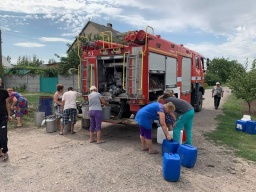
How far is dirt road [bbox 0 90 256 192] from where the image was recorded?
14.2 ft

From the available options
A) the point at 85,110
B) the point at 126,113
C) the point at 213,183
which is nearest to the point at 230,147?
the point at 213,183

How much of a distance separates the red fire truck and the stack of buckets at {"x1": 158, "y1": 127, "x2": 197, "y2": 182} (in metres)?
1.82

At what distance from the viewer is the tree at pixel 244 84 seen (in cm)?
1389

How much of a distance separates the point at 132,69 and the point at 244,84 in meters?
9.57

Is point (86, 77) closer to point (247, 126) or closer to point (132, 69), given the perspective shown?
point (132, 69)

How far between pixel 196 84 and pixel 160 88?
5.14 meters

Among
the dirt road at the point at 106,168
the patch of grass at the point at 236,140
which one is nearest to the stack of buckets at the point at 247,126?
the patch of grass at the point at 236,140

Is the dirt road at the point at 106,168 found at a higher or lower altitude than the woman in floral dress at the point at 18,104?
lower

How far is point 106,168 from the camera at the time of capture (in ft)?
16.6

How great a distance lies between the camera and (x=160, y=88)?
26.7 ft

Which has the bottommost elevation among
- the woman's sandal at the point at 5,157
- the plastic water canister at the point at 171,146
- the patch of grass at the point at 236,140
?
the patch of grass at the point at 236,140

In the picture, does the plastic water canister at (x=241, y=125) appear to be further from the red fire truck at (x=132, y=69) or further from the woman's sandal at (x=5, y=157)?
the woman's sandal at (x=5, y=157)

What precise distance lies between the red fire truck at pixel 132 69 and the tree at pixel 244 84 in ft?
18.6

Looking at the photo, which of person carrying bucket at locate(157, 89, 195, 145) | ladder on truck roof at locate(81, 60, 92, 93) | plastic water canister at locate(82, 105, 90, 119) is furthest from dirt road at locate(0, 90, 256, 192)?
ladder on truck roof at locate(81, 60, 92, 93)
